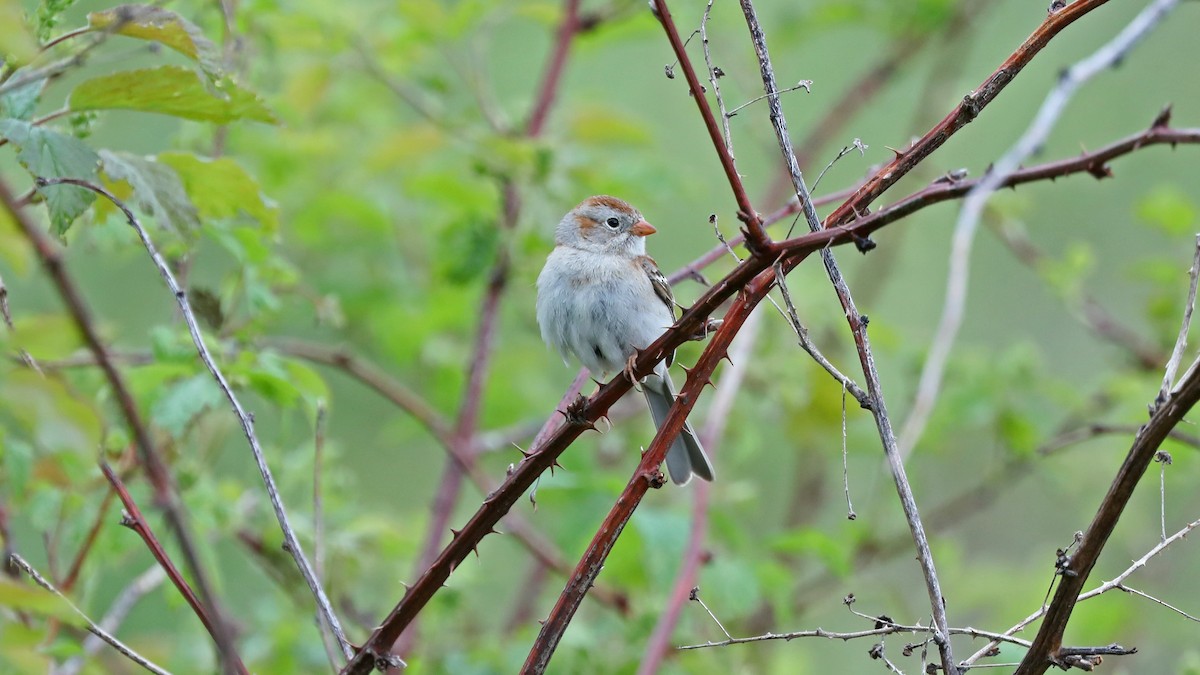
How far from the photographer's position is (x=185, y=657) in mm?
4164

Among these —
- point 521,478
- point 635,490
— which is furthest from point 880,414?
point 521,478

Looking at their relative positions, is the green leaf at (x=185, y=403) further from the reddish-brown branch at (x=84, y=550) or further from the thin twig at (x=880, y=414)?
the thin twig at (x=880, y=414)

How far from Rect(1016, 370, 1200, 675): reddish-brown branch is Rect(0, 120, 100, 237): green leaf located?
1.63 metres

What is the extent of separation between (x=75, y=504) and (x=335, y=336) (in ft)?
11.7

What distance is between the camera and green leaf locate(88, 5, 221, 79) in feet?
6.05

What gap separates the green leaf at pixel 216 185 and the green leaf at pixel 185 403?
50 cm

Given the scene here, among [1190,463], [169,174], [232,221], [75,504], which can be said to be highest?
[1190,463]

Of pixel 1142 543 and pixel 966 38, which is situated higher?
pixel 966 38

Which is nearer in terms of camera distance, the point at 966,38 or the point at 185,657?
the point at 185,657

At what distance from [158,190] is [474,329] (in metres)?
3.40

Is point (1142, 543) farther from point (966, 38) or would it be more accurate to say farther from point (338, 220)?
point (338, 220)

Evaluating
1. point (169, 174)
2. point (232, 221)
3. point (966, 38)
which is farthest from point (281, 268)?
point (966, 38)

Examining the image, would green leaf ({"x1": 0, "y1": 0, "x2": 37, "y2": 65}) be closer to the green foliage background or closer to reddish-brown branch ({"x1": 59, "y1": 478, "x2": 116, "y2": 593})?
the green foliage background

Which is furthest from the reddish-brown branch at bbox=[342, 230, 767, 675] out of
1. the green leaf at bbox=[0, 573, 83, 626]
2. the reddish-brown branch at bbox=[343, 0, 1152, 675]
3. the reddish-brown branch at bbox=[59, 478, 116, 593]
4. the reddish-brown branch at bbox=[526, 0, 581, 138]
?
the reddish-brown branch at bbox=[526, 0, 581, 138]
